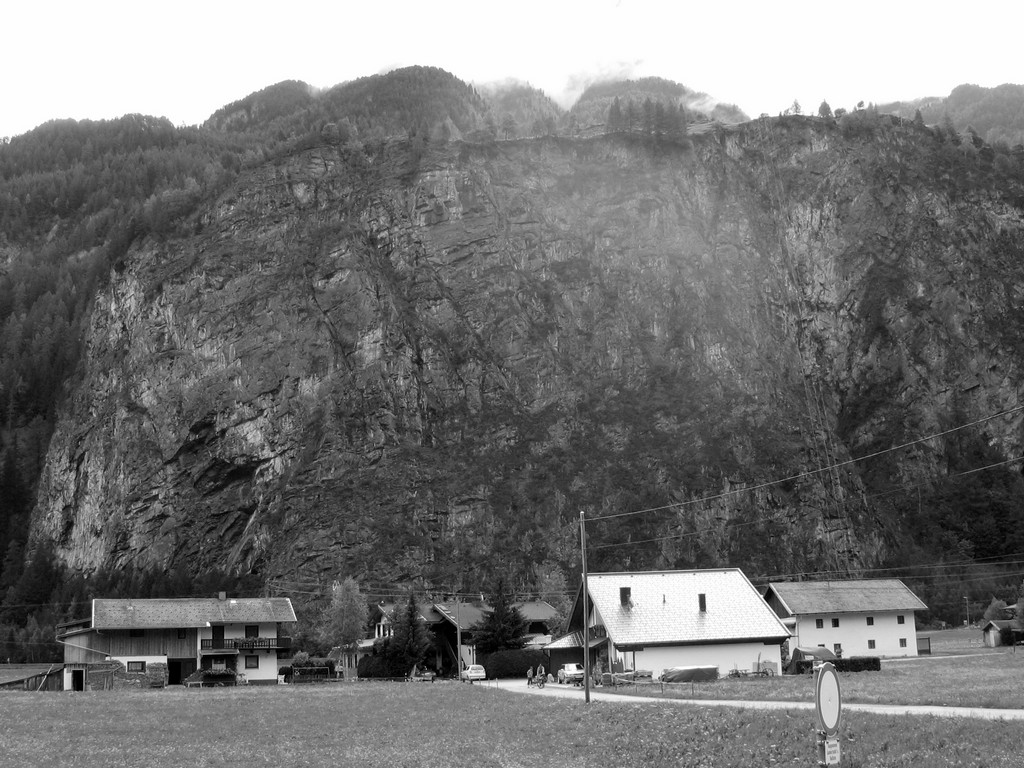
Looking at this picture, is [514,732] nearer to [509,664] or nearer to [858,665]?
[858,665]

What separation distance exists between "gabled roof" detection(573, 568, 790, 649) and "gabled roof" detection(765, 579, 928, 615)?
14.0 metres

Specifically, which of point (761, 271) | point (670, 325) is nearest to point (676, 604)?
point (670, 325)

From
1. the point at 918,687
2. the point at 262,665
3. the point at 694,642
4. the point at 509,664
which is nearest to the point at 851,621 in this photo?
the point at 694,642

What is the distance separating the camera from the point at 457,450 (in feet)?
451

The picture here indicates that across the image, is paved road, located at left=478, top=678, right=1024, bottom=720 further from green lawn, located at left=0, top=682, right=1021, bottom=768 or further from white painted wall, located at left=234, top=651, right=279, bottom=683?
white painted wall, located at left=234, top=651, right=279, bottom=683

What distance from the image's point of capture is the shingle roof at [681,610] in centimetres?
6388

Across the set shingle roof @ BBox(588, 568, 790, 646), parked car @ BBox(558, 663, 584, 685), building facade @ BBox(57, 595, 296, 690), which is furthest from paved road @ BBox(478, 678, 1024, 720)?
building facade @ BBox(57, 595, 296, 690)

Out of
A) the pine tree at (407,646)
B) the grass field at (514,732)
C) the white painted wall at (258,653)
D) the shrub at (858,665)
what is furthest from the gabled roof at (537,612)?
the grass field at (514,732)

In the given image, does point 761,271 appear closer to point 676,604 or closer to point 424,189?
point 424,189

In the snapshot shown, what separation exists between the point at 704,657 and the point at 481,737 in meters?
34.3

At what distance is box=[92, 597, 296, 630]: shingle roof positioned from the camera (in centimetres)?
8388

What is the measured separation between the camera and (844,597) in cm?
8369

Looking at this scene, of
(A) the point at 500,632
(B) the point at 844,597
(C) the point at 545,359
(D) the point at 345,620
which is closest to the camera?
(A) the point at 500,632

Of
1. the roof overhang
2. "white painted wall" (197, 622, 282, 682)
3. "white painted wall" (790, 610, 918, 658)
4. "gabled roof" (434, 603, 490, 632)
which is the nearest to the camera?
the roof overhang
